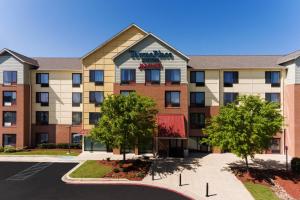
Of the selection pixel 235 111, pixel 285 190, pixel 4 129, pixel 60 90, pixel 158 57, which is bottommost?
pixel 285 190

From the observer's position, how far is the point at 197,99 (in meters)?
40.0

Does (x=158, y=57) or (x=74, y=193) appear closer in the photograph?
(x=74, y=193)

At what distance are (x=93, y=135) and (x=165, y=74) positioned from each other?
555 inches

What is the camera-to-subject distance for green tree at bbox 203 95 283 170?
26.1m

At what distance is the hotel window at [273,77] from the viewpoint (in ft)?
128

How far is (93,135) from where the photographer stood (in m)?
28.9

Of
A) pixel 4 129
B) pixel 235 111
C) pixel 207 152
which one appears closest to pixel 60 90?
pixel 4 129

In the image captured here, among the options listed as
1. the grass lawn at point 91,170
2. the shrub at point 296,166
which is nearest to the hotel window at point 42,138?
the grass lawn at point 91,170

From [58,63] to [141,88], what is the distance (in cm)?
1755

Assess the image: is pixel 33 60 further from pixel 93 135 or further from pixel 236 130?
pixel 236 130

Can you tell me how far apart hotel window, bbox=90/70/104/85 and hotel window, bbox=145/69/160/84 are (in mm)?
7211

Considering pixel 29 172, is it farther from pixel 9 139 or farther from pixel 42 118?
pixel 42 118

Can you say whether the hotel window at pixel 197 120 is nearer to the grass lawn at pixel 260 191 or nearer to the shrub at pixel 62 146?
the grass lawn at pixel 260 191

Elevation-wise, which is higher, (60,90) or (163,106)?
(60,90)
